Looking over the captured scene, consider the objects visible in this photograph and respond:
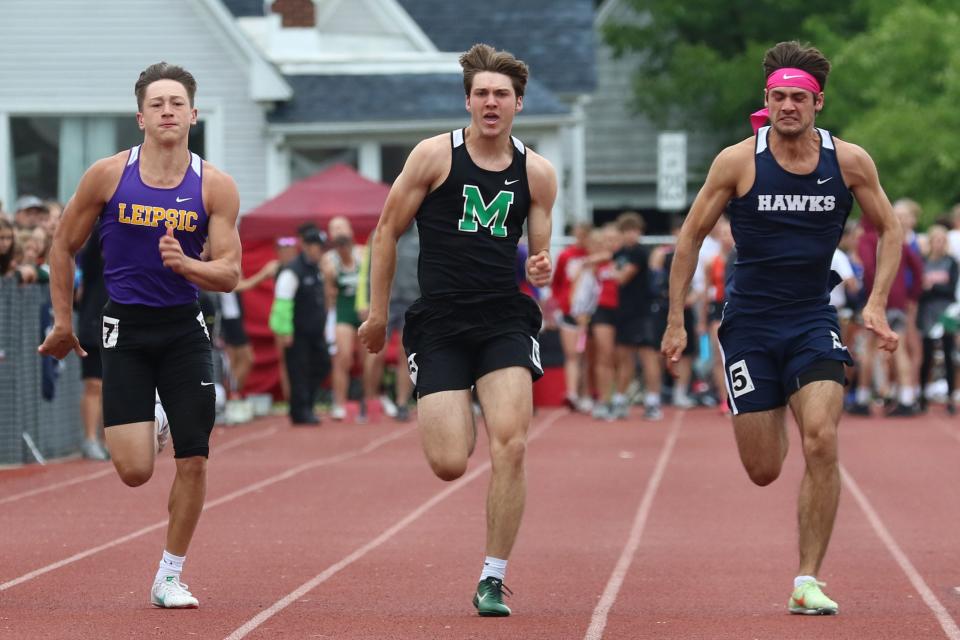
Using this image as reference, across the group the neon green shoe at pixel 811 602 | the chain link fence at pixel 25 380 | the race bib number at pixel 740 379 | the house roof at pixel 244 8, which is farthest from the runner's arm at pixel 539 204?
the house roof at pixel 244 8

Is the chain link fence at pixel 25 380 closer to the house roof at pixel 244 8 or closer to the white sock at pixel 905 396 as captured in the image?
the white sock at pixel 905 396

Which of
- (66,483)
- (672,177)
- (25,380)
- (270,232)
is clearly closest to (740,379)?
(66,483)

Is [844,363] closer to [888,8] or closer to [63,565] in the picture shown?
[63,565]

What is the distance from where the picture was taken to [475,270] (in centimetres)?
845

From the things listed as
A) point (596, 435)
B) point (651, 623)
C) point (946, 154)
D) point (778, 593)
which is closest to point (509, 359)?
point (651, 623)

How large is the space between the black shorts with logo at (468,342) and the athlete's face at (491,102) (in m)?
0.71

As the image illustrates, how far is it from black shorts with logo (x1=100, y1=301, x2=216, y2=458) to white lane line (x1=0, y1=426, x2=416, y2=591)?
4.09 feet

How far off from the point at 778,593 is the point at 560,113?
66.0ft

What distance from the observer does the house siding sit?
27.5m

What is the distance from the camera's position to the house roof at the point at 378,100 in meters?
28.5

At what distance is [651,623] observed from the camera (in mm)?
8117

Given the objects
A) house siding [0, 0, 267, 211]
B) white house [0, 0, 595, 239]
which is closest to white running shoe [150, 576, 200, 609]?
white house [0, 0, 595, 239]

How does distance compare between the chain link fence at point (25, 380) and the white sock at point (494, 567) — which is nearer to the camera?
the white sock at point (494, 567)

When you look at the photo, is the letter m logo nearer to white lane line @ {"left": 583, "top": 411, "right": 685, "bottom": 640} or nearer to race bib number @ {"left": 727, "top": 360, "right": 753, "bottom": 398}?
race bib number @ {"left": 727, "top": 360, "right": 753, "bottom": 398}
